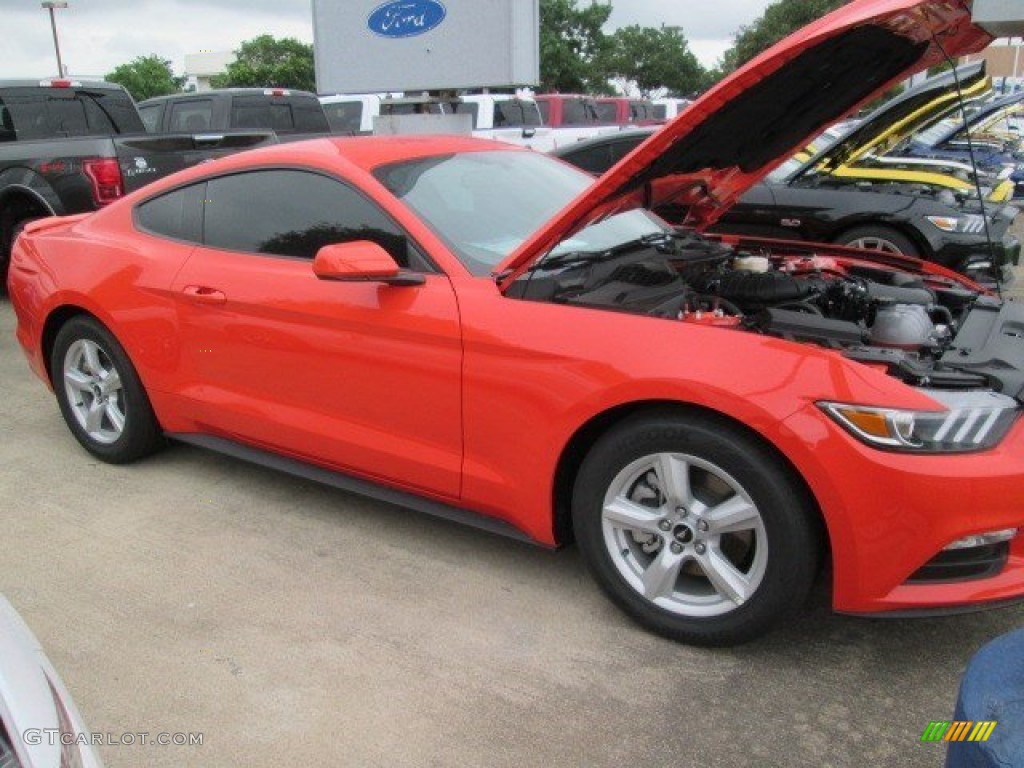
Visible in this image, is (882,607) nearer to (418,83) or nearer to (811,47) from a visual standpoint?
(811,47)

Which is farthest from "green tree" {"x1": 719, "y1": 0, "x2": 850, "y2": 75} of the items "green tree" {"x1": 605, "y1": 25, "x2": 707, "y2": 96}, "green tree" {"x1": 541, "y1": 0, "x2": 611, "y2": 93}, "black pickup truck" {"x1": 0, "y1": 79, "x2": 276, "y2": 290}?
"black pickup truck" {"x1": 0, "y1": 79, "x2": 276, "y2": 290}

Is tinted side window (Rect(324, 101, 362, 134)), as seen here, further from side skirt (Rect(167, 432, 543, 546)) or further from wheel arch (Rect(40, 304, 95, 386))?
side skirt (Rect(167, 432, 543, 546))

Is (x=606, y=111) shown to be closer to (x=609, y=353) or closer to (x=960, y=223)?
(x=960, y=223)

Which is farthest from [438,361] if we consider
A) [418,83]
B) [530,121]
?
[530,121]

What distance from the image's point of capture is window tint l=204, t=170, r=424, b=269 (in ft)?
10.8

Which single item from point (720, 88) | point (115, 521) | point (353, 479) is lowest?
point (115, 521)

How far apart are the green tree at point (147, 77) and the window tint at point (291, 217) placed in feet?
194

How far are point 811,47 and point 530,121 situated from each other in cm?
1491

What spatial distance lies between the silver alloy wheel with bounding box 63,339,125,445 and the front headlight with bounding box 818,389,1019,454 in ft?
10.6

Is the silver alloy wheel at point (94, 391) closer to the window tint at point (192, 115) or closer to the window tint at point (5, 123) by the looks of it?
the window tint at point (5, 123)

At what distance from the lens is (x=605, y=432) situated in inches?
111

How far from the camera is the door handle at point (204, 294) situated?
360 cm

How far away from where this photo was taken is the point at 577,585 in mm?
3182

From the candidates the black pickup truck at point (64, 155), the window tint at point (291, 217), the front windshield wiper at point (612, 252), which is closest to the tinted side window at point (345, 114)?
the black pickup truck at point (64, 155)
